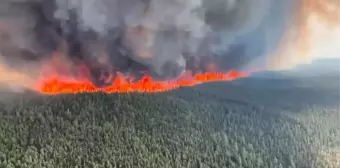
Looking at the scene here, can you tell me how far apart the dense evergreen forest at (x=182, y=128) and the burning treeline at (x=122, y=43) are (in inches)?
2.3

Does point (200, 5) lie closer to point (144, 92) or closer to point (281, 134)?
point (144, 92)

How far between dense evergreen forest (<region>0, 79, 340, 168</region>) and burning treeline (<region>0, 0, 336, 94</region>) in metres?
0.06

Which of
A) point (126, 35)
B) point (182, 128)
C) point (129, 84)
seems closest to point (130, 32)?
point (126, 35)

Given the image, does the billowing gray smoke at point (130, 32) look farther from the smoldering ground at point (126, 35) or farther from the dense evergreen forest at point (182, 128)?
the dense evergreen forest at point (182, 128)

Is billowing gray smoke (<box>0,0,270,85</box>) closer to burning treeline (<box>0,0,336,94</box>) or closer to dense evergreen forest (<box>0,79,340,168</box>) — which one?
burning treeline (<box>0,0,336,94</box>)

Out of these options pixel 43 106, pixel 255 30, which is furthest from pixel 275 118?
pixel 43 106

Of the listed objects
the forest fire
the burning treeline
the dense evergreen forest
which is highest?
the burning treeline

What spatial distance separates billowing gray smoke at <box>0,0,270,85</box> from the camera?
172 cm

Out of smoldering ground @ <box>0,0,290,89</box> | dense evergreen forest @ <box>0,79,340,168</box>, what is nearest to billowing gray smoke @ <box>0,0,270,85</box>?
smoldering ground @ <box>0,0,290,89</box>

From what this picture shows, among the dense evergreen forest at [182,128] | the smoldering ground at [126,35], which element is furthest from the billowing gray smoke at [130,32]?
the dense evergreen forest at [182,128]

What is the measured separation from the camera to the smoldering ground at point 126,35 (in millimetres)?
1715

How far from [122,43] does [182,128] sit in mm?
386

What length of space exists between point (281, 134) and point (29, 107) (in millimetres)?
963

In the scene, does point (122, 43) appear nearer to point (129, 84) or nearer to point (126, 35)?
point (126, 35)
